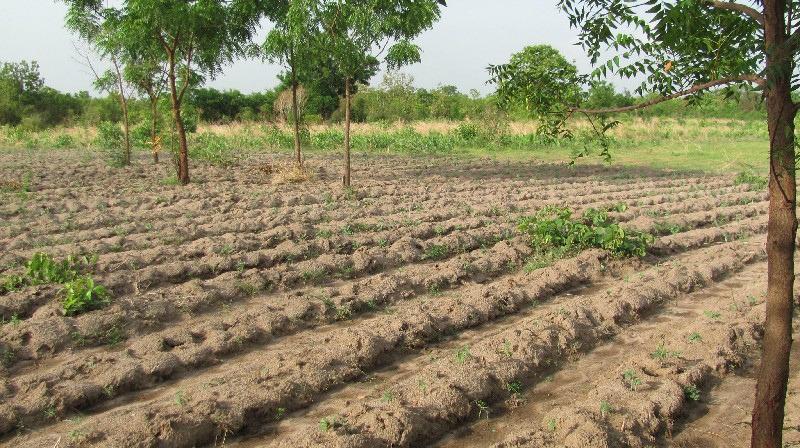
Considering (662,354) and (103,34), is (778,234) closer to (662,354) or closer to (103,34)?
(662,354)

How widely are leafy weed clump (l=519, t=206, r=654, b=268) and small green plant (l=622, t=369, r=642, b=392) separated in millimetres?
3430

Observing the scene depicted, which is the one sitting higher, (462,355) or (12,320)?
(12,320)

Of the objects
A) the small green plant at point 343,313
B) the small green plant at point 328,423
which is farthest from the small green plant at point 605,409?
the small green plant at point 343,313

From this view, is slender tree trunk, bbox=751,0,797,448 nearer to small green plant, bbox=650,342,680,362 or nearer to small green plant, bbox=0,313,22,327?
small green plant, bbox=650,342,680,362

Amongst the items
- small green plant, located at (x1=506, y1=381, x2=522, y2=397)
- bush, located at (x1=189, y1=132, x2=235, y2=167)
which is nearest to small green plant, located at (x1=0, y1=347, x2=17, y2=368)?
small green plant, located at (x1=506, y1=381, x2=522, y2=397)

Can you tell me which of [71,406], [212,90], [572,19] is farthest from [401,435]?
[212,90]

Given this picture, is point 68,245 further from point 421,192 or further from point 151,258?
point 421,192

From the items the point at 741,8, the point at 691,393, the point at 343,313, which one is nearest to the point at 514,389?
the point at 691,393

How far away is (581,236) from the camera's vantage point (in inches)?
333

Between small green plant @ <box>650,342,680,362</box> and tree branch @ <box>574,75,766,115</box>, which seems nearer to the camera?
tree branch @ <box>574,75,766,115</box>

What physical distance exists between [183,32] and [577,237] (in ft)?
29.8

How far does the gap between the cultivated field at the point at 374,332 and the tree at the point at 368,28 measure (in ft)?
12.2

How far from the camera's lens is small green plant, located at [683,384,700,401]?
4.57 metres

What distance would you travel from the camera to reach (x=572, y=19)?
3.33m
